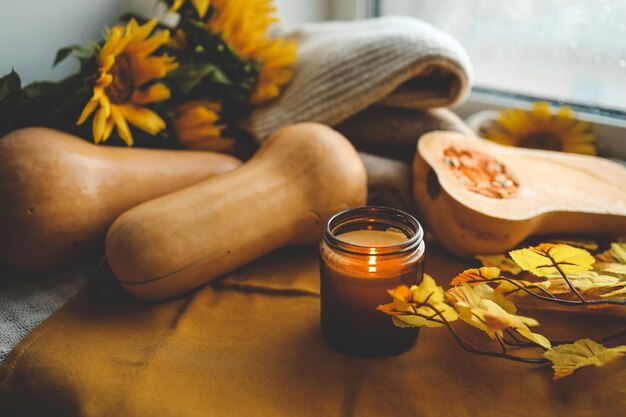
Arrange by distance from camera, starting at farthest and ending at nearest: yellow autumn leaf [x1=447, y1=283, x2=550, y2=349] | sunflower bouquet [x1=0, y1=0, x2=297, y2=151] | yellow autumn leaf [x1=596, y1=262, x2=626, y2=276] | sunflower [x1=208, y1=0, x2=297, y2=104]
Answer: sunflower [x1=208, y1=0, x2=297, y2=104], sunflower bouquet [x1=0, y1=0, x2=297, y2=151], yellow autumn leaf [x1=596, y1=262, x2=626, y2=276], yellow autumn leaf [x1=447, y1=283, x2=550, y2=349]

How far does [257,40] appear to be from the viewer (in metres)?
0.80

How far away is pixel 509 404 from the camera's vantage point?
0.46 m

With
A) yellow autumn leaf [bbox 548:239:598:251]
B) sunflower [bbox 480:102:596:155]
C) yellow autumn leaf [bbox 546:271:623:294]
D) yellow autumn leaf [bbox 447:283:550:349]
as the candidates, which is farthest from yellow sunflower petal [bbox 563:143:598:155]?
yellow autumn leaf [bbox 447:283:550:349]

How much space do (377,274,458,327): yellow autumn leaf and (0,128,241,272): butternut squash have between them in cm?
37

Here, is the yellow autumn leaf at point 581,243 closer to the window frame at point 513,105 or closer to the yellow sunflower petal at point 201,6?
the window frame at point 513,105

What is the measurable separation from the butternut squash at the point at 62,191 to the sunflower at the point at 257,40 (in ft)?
0.72

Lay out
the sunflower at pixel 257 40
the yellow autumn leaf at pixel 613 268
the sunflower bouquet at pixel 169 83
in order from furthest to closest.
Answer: the sunflower at pixel 257 40 < the sunflower bouquet at pixel 169 83 < the yellow autumn leaf at pixel 613 268

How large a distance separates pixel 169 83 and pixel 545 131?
59cm

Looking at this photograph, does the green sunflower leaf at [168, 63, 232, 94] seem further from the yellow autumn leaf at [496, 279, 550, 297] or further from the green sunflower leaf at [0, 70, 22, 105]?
the yellow autumn leaf at [496, 279, 550, 297]

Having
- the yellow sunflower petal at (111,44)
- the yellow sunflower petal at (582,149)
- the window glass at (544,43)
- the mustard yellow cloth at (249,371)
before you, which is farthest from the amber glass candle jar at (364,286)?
the window glass at (544,43)

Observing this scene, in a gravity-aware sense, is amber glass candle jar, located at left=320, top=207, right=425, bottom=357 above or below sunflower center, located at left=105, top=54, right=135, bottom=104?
below

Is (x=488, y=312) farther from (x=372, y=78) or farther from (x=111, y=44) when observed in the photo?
(x=111, y=44)

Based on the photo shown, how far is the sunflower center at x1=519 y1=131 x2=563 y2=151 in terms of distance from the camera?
87 cm

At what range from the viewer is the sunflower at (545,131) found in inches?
33.6
